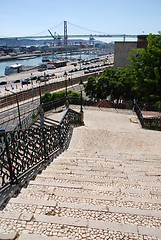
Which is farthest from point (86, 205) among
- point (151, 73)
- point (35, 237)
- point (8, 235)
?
point (151, 73)

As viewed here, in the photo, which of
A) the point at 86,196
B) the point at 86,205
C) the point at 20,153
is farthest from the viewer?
the point at 20,153

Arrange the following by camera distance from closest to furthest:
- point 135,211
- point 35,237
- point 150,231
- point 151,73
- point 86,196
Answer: point 35,237
point 150,231
point 135,211
point 86,196
point 151,73

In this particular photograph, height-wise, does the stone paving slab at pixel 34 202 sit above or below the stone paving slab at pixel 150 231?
below

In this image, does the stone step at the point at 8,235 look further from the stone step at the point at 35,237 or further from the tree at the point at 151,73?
the tree at the point at 151,73

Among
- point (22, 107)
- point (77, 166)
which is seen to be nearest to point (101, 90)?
point (22, 107)

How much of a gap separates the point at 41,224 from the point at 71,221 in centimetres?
41

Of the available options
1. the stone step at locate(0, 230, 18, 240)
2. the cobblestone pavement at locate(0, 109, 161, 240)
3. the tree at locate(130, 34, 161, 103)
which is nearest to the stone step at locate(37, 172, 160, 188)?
the cobblestone pavement at locate(0, 109, 161, 240)

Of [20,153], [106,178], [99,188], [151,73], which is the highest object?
[151,73]

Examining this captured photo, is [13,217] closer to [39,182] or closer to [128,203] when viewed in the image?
[39,182]

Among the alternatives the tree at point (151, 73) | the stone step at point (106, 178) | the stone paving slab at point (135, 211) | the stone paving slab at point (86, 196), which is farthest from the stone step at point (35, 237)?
the tree at point (151, 73)

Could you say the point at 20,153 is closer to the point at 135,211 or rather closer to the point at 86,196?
the point at 86,196

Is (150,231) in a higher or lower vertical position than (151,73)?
lower

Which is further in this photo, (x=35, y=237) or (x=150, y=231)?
(x=150, y=231)

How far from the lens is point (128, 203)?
342 centimetres
